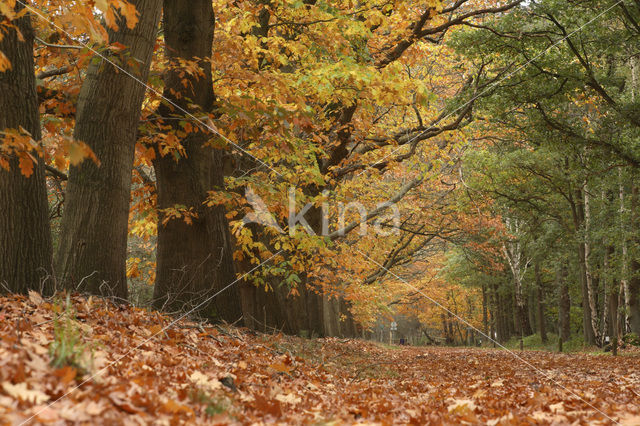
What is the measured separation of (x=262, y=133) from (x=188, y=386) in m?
6.20

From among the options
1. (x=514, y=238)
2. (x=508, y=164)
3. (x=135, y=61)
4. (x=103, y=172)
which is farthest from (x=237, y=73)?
(x=514, y=238)

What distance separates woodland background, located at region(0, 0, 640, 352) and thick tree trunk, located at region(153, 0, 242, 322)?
29mm

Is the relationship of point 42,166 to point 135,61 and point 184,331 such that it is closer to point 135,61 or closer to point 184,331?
point 135,61

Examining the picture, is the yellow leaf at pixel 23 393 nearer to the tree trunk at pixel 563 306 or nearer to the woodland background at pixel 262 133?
the woodland background at pixel 262 133

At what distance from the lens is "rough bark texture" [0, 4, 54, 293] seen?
548 centimetres

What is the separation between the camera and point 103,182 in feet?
21.0

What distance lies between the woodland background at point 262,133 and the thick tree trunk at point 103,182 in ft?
0.06

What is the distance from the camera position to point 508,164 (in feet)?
64.1

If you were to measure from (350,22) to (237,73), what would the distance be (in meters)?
2.48

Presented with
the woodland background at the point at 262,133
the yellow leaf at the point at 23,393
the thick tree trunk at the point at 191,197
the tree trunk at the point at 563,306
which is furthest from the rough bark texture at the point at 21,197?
the tree trunk at the point at 563,306

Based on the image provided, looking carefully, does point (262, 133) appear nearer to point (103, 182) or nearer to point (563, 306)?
point (103, 182)

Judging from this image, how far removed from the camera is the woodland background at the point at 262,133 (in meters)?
6.07

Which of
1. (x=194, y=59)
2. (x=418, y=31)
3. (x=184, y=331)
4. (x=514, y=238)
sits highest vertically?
(x=418, y=31)

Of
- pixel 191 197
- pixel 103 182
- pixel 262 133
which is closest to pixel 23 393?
pixel 103 182
